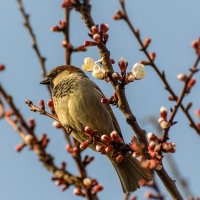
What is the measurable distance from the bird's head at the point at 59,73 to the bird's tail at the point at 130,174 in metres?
1.55

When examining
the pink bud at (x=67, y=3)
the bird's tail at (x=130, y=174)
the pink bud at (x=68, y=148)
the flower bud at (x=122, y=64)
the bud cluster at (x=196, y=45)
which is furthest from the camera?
the bird's tail at (x=130, y=174)

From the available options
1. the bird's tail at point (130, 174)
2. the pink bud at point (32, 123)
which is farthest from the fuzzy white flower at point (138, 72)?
the bird's tail at point (130, 174)

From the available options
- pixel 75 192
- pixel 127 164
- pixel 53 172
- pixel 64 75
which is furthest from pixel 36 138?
pixel 64 75

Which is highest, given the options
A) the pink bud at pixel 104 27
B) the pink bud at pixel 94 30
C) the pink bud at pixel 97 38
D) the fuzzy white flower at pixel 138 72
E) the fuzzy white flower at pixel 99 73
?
the pink bud at pixel 104 27

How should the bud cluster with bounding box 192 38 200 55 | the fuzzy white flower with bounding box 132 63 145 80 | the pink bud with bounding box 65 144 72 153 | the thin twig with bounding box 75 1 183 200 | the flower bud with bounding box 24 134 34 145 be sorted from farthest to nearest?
the fuzzy white flower with bounding box 132 63 145 80
the thin twig with bounding box 75 1 183 200
the pink bud with bounding box 65 144 72 153
the bud cluster with bounding box 192 38 200 55
the flower bud with bounding box 24 134 34 145

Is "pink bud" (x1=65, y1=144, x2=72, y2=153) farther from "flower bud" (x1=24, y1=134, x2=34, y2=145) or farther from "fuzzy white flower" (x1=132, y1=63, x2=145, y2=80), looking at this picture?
"fuzzy white flower" (x1=132, y1=63, x2=145, y2=80)

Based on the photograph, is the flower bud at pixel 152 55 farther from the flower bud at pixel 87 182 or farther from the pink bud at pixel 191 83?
the flower bud at pixel 87 182

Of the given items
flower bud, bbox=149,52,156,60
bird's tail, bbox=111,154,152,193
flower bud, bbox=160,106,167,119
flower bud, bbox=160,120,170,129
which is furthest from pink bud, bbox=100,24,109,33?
bird's tail, bbox=111,154,152,193

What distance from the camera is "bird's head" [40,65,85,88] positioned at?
5754mm

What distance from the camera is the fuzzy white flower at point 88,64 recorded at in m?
3.24

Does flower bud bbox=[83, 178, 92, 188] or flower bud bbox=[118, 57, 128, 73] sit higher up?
flower bud bbox=[118, 57, 128, 73]

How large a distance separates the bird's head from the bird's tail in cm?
155

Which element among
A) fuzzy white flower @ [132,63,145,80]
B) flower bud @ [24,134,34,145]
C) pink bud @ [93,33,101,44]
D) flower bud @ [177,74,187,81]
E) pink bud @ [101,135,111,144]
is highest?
pink bud @ [93,33,101,44]

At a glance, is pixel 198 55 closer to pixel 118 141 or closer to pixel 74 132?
pixel 118 141
